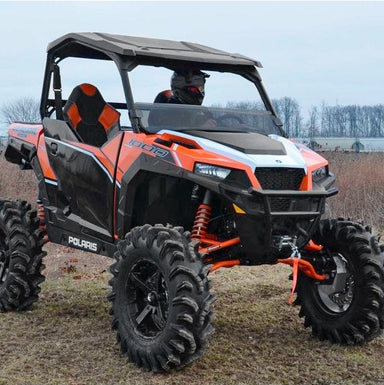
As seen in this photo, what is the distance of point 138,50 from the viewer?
17.8 ft

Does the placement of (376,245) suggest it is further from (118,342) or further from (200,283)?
(118,342)

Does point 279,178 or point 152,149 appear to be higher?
point 152,149

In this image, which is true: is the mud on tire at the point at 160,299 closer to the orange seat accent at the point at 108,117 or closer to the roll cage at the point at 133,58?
the roll cage at the point at 133,58

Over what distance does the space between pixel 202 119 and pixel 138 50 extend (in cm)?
72

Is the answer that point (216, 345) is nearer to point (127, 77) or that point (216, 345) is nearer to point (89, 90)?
point (127, 77)

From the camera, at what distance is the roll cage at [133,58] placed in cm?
543

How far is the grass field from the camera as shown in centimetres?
466

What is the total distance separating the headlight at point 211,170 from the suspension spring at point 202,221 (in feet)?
1.01

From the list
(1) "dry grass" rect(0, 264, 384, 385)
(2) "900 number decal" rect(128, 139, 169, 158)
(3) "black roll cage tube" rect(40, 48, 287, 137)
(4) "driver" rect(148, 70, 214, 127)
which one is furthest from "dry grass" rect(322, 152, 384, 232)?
(2) "900 number decal" rect(128, 139, 169, 158)

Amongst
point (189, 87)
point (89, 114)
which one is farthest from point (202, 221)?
point (89, 114)

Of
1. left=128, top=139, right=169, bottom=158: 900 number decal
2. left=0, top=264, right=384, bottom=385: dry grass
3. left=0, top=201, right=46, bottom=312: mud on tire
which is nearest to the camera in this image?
left=0, top=264, right=384, bottom=385: dry grass

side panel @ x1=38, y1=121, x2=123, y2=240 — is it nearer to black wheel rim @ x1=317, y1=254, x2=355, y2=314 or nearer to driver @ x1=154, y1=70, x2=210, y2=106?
driver @ x1=154, y1=70, x2=210, y2=106

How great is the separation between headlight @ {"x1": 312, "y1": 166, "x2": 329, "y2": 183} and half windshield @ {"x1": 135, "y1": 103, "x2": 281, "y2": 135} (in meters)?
0.66

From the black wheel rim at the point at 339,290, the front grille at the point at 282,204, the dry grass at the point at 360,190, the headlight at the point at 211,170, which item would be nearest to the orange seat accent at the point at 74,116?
the headlight at the point at 211,170
